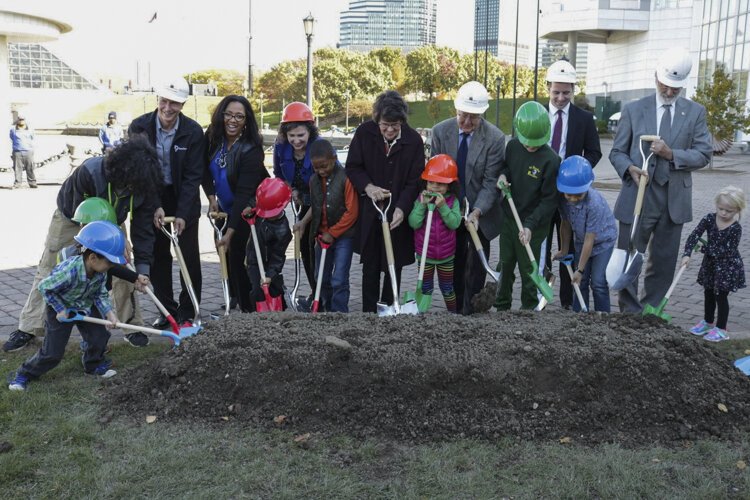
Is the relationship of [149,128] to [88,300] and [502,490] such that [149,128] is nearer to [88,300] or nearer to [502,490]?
[88,300]

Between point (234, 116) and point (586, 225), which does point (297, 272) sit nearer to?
point (234, 116)

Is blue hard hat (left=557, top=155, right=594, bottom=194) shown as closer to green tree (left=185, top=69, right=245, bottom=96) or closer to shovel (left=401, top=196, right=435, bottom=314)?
shovel (left=401, top=196, right=435, bottom=314)

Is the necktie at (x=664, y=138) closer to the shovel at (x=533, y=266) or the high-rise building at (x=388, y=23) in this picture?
the shovel at (x=533, y=266)

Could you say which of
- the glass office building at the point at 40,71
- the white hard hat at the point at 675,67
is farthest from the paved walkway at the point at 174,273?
the glass office building at the point at 40,71

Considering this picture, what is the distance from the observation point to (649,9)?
207 ft

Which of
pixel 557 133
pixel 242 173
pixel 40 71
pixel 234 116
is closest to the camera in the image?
pixel 234 116

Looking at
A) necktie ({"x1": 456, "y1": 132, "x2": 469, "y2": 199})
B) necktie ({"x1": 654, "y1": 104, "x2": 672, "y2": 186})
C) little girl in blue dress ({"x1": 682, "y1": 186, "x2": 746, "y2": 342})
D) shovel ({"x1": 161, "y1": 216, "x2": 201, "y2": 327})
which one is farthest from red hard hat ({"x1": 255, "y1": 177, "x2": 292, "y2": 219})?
little girl in blue dress ({"x1": 682, "y1": 186, "x2": 746, "y2": 342})

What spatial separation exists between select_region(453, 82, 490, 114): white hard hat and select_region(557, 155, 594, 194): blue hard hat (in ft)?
2.45

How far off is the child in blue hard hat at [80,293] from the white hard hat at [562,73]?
11.3ft

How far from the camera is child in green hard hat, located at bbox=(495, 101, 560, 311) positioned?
17.0 feet

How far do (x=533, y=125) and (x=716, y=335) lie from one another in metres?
2.13

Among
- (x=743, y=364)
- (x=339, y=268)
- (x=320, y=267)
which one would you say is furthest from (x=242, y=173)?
(x=743, y=364)

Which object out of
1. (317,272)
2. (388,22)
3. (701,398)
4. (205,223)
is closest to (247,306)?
(317,272)

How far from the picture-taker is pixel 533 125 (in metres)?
5.14
